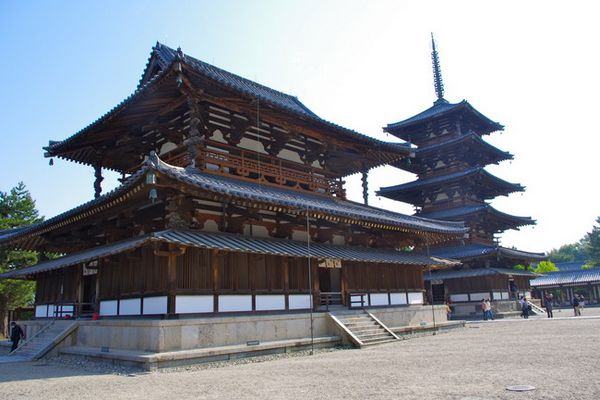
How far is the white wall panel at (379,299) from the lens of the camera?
22.1m

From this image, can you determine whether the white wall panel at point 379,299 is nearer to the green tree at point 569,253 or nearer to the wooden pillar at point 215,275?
the wooden pillar at point 215,275

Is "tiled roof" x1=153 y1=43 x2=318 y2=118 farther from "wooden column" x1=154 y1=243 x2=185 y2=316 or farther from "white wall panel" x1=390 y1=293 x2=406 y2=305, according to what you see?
"white wall panel" x1=390 y1=293 x2=406 y2=305

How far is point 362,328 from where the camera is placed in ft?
63.7

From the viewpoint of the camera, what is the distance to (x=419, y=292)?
83.0 feet

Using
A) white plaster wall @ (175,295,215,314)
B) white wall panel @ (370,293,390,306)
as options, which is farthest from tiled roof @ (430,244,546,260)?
white plaster wall @ (175,295,215,314)

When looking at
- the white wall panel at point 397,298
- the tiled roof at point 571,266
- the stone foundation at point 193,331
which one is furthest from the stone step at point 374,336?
the tiled roof at point 571,266

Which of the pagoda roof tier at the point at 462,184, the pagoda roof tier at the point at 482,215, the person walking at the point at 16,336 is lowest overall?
the person walking at the point at 16,336

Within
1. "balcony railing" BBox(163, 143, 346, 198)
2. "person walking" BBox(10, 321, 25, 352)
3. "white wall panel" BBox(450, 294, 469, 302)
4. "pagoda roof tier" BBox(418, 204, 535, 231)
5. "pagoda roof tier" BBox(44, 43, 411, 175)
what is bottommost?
"person walking" BBox(10, 321, 25, 352)

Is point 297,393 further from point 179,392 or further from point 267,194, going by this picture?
point 267,194

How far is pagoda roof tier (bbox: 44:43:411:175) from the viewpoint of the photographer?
16969mm

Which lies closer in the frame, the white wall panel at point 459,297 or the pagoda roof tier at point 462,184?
the white wall panel at point 459,297

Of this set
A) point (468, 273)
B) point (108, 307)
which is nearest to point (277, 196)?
point (108, 307)

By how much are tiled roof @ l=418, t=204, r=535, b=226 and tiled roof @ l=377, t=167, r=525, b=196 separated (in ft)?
8.44

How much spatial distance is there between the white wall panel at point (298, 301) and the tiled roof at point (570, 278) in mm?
49718
